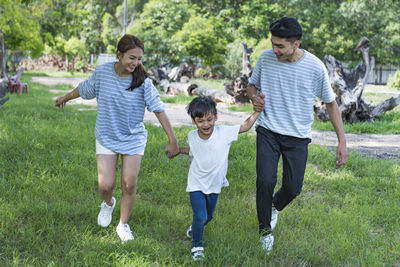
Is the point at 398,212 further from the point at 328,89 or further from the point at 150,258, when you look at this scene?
the point at 150,258

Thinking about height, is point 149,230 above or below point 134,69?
below

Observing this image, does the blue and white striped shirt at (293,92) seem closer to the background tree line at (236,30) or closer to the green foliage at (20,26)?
the green foliage at (20,26)

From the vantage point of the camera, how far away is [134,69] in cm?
347

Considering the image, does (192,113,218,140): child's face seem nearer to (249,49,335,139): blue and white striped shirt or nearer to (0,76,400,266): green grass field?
(249,49,335,139): blue and white striped shirt

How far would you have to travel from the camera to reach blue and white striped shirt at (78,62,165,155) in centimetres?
352

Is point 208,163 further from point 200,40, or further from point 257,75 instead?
point 200,40

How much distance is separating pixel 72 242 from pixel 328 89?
2.43 m

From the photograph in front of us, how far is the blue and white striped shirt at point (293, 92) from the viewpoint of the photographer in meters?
3.47

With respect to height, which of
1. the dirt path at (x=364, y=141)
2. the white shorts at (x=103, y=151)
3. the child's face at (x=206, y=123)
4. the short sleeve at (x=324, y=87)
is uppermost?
the short sleeve at (x=324, y=87)

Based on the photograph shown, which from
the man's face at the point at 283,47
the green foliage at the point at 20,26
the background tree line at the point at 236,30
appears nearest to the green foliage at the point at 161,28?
the background tree line at the point at 236,30

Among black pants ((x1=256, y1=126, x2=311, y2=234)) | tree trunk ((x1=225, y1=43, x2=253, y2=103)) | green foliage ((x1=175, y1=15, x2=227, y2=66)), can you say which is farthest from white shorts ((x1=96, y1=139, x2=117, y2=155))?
green foliage ((x1=175, y1=15, x2=227, y2=66))

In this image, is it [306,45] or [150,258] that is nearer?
[150,258]

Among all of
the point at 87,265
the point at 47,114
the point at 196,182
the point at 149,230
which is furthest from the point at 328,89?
the point at 47,114

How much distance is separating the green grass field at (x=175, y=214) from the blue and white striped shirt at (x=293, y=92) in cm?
97
